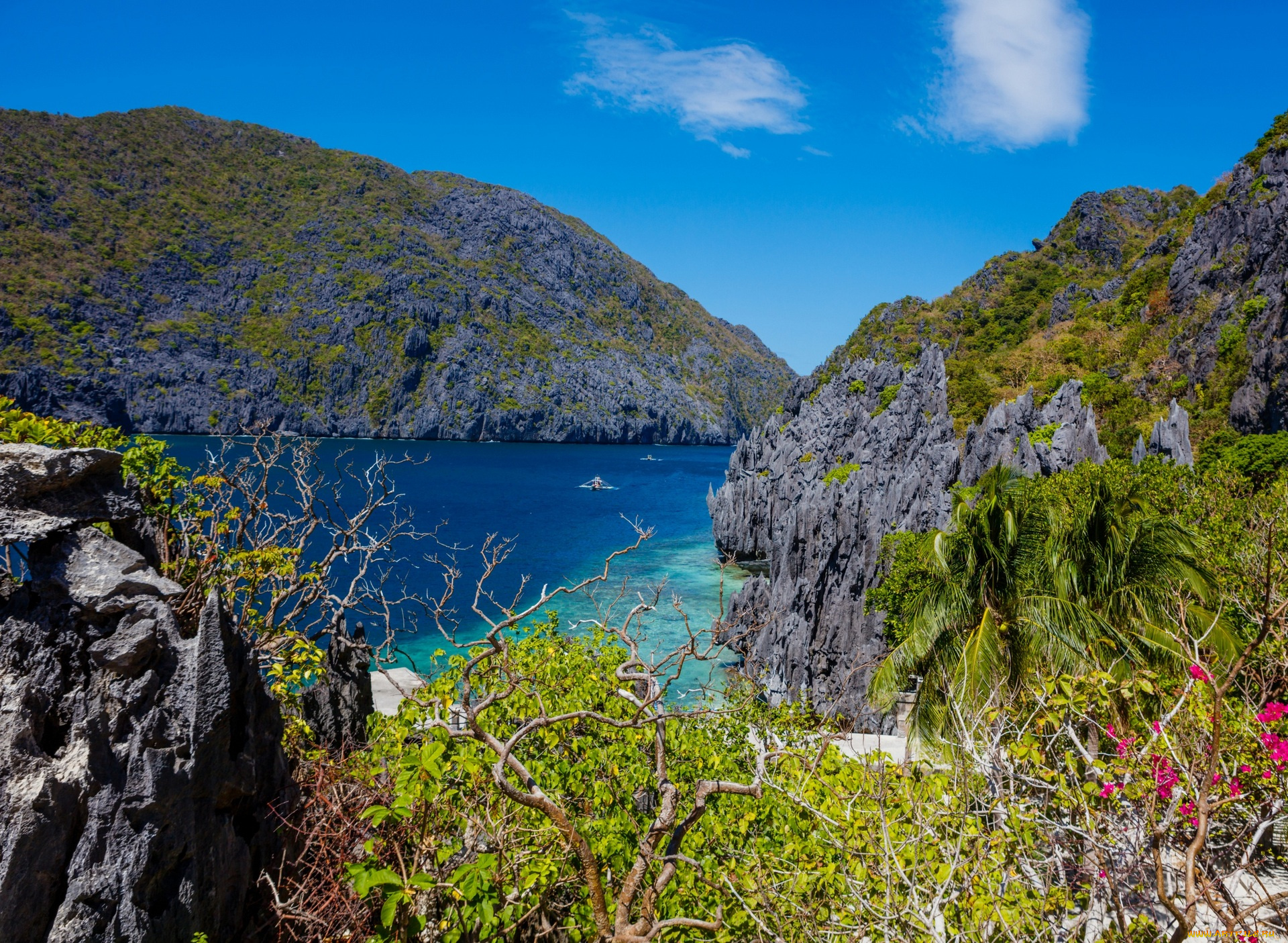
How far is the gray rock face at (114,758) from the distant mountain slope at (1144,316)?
40.1m

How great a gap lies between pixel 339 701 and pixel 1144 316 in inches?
2438

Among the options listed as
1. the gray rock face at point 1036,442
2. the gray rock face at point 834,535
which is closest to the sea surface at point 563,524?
the gray rock face at point 834,535

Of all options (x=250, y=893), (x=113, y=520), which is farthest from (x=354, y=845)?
(x=113, y=520)

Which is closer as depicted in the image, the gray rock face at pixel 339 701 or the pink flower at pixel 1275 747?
the pink flower at pixel 1275 747

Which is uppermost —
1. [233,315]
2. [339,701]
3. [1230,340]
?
[233,315]

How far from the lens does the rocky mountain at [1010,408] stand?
2711cm

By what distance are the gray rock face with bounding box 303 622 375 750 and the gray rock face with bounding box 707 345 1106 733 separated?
19.4ft

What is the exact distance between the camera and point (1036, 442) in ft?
123

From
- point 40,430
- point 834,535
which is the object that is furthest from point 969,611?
point 834,535

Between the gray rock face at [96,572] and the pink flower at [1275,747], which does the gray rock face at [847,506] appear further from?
the gray rock face at [96,572]

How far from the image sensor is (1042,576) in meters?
11.7

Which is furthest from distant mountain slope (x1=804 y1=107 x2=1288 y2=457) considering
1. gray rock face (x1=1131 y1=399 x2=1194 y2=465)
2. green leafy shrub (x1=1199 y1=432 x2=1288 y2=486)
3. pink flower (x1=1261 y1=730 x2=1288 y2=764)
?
pink flower (x1=1261 y1=730 x2=1288 y2=764)

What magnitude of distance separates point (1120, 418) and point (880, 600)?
2836 cm

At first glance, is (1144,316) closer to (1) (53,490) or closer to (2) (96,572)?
(2) (96,572)
